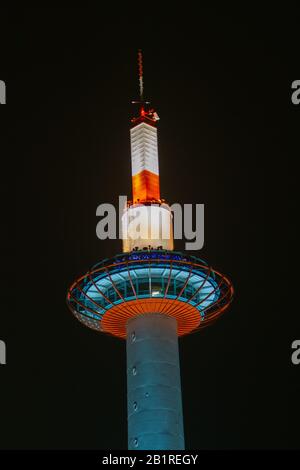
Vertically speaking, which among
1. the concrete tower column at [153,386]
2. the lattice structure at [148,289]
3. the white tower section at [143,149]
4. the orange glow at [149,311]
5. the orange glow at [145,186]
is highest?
the white tower section at [143,149]

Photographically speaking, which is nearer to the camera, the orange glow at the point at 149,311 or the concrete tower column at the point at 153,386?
the concrete tower column at the point at 153,386

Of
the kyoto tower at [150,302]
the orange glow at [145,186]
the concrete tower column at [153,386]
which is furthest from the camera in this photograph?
the orange glow at [145,186]

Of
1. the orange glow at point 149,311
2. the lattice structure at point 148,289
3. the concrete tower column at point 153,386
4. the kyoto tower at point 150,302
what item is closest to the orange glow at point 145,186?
the kyoto tower at point 150,302

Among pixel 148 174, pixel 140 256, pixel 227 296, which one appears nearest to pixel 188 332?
pixel 227 296

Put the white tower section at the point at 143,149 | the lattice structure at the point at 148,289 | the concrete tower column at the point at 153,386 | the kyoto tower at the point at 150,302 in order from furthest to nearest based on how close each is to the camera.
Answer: the white tower section at the point at 143,149 → the lattice structure at the point at 148,289 → the kyoto tower at the point at 150,302 → the concrete tower column at the point at 153,386

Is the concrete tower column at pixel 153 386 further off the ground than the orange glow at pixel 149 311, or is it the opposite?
the orange glow at pixel 149 311

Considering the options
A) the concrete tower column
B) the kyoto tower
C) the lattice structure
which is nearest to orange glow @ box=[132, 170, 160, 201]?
the kyoto tower

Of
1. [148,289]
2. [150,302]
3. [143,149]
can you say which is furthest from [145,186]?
[150,302]

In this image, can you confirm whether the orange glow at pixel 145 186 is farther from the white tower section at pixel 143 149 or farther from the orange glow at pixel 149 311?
the orange glow at pixel 149 311
